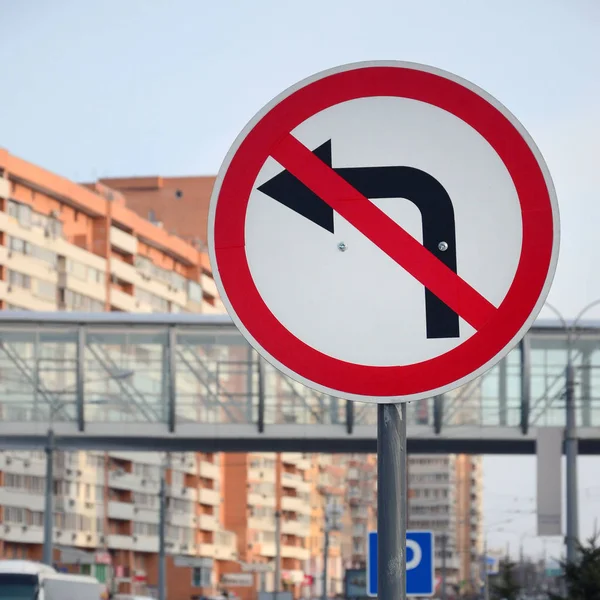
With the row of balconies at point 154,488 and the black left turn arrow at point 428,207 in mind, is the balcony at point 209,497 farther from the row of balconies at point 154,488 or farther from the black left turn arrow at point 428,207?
the black left turn arrow at point 428,207

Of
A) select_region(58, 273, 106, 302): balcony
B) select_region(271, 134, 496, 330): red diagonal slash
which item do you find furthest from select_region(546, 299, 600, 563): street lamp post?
select_region(58, 273, 106, 302): balcony

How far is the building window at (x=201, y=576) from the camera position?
129 metres

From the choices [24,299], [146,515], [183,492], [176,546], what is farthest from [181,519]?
[24,299]

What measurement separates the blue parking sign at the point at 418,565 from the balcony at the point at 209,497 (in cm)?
12334

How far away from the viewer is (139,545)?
4505 inches

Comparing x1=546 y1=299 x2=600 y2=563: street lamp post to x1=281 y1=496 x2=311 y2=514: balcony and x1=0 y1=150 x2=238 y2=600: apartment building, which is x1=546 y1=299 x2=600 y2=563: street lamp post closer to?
x1=0 y1=150 x2=238 y2=600: apartment building

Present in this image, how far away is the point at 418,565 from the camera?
25.2ft

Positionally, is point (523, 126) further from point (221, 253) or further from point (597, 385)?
point (597, 385)

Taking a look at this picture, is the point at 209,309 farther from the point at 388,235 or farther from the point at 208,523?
the point at 388,235

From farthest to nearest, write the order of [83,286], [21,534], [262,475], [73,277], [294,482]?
[294,482] → [262,475] → [83,286] → [73,277] → [21,534]

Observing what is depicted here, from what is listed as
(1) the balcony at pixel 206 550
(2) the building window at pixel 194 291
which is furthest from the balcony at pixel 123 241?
(1) the balcony at pixel 206 550

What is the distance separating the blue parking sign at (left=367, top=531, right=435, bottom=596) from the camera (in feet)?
24.0

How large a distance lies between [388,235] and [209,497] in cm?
13042

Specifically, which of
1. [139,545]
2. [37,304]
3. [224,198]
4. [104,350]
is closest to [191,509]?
[139,545]
